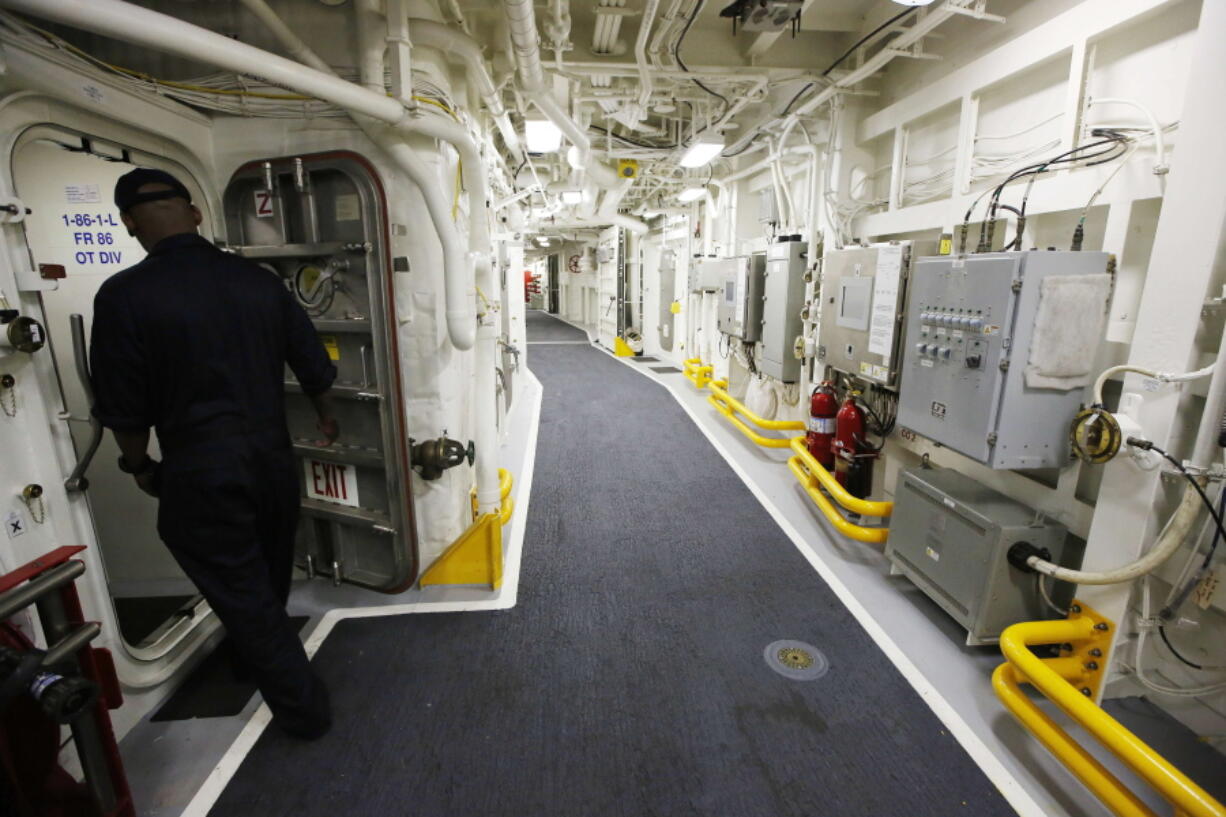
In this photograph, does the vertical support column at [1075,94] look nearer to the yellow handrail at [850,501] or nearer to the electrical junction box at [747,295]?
the yellow handrail at [850,501]

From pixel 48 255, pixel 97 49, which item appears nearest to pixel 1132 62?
pixel 97 49

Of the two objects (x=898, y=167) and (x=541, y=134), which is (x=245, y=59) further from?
(x=898, y=167)

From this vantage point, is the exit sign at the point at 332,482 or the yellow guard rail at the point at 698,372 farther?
the yellow guard rail at the point at 698,372

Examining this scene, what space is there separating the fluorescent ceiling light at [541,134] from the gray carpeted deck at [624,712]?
338 centimetres

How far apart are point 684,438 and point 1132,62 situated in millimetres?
4557

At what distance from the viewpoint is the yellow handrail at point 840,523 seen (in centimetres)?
362

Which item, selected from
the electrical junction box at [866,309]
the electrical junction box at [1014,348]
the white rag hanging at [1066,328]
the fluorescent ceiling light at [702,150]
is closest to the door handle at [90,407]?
the electrical junction box at [1014,348]

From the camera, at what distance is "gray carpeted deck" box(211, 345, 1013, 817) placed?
2047 mm

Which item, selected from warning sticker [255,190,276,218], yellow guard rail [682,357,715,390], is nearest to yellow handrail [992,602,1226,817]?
warning sticker [255,190,276,218]

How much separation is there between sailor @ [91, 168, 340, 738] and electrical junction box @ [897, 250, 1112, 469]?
310cm

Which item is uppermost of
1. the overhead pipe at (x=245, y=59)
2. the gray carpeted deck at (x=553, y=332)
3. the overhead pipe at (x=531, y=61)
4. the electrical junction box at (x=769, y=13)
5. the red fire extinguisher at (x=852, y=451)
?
the electrical junction box at (x=769, y=13)

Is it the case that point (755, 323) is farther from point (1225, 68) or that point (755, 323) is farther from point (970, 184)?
point (1225, 68)

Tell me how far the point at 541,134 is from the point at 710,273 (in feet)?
10.1

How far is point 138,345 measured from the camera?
196cm
